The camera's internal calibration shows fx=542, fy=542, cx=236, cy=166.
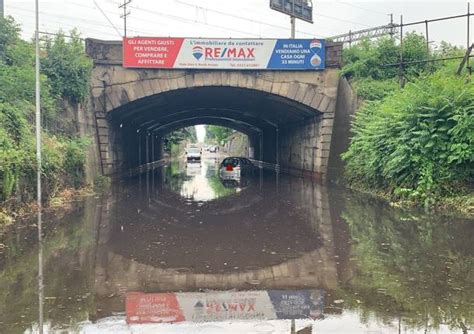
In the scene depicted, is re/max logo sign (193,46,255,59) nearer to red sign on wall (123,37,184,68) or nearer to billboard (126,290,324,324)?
red sign on wall (123,37,184,68)

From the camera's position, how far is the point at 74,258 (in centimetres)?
953

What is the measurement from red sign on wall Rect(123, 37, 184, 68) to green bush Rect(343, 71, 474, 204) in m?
11.5

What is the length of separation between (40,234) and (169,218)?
3.76 m

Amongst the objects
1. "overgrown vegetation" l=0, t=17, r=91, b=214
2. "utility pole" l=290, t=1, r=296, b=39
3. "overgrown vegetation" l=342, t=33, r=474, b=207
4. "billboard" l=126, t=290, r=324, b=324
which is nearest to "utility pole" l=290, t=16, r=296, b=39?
"utility pole" l=290, t=1, r=296, b=39

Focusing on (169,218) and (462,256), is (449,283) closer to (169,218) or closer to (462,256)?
(462,256)

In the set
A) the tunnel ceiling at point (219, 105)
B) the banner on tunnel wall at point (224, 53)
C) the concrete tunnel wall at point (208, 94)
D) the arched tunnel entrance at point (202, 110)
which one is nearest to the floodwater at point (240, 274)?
the concrete tunnel wall at point (208, 94)

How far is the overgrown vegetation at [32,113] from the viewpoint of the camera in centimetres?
1497

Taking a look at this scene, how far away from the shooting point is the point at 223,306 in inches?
263

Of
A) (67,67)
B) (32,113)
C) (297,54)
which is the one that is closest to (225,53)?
(297,54)

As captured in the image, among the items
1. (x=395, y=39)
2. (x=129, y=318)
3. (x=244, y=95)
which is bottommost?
(x=129, y=318)

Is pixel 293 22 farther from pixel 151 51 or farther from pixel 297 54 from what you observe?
pixel 151 51

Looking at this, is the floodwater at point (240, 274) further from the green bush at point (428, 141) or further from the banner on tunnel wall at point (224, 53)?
the banner on tunnel wall at point (224, 53)

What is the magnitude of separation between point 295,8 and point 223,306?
32738mm

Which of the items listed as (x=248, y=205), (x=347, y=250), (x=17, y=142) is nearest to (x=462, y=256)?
(x=347, y=250)
